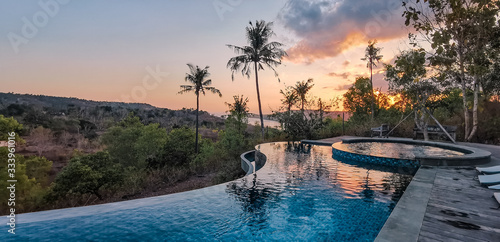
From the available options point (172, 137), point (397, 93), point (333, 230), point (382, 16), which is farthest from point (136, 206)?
point (172, 137)

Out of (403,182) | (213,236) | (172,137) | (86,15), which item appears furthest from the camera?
(172,137)

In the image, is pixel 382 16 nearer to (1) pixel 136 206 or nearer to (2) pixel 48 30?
(1) pixel 136 206

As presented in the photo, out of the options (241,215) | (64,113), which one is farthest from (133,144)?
(64,113)

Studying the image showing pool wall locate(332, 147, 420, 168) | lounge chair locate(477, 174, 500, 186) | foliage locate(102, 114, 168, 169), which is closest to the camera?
lounge chair locate(477, 174, 500, 186)

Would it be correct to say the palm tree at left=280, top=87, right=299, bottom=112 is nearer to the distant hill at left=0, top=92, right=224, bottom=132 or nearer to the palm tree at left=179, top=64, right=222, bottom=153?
the palm tree at left=179, top=64, right=222, bottom=153

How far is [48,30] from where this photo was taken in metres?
13.7

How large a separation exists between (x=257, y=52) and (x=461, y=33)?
56.3 ft

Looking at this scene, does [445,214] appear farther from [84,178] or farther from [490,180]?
[84,178]

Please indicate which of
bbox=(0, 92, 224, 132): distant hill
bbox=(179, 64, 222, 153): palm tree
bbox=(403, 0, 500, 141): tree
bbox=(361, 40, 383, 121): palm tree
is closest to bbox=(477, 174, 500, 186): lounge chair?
bbox=(403, 0, 500, 141): tree

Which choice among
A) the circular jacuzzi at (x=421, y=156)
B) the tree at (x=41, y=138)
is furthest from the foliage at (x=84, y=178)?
the tree at (x=41, y=138)

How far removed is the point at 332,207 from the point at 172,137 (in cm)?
2876

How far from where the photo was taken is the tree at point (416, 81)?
4414 mm

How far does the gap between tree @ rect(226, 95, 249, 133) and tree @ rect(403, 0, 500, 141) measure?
55.5 ft

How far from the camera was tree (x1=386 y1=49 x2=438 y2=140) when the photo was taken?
14.5 feet
